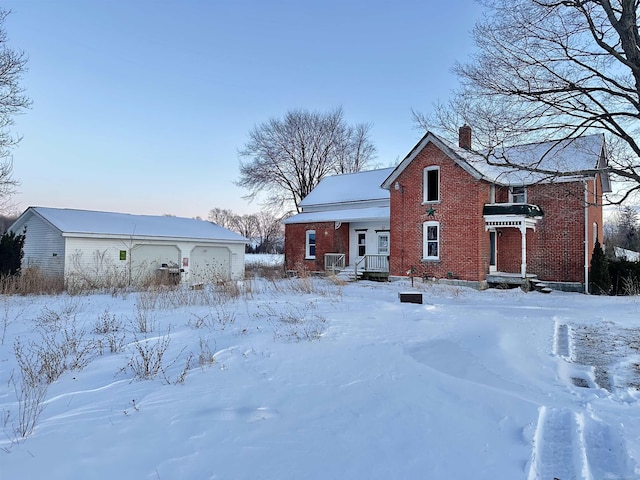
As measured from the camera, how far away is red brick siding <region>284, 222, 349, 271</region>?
2555cm

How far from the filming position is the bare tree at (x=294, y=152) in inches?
1679

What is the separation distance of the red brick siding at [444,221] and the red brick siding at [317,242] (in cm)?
473

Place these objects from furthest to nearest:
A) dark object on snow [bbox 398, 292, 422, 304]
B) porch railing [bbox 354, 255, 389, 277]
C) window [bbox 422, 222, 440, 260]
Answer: porch railing [bbox 354, 255, 389, 277]
window [bbox 422, 222, 440, 260]
dark object on snow [bbox 398, 292, 422, 304]

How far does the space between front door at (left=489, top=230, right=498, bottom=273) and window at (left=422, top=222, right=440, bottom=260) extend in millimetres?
2559

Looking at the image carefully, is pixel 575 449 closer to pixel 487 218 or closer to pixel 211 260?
pixel 487 218

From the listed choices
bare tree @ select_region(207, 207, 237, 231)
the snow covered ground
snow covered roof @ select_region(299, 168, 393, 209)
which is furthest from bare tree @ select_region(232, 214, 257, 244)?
the snow covered ground

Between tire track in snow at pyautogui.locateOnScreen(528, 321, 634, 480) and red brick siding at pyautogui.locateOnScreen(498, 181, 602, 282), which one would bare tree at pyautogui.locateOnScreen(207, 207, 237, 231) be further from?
tire track in snow at pyautogui.locateOnScreen(528, 321, 634, 480)

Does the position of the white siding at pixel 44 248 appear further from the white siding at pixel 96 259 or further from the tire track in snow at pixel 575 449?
the tire track in snow at pixel 575 449

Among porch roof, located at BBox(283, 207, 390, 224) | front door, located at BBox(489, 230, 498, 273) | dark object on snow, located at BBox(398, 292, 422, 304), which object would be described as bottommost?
dark object on snow, located at BBox(398, 292, 422, 304)

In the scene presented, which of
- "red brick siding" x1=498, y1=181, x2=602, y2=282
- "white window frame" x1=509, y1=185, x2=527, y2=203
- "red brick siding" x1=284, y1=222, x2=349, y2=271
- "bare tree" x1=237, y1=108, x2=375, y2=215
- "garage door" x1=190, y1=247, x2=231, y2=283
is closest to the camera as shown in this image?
"red brick siding" x1=498, y1=181, x2=602, y2=282

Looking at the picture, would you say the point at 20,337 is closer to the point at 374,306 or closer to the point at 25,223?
the point at 374,306

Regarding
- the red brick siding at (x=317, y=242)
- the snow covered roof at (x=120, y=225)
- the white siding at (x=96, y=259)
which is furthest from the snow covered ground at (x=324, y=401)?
the red brick siding at (x=317, y=242)

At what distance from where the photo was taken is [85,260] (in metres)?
19.9

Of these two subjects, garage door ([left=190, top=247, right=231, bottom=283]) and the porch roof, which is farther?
garage door ([left=190, top=247, right=231, bottom=283])
